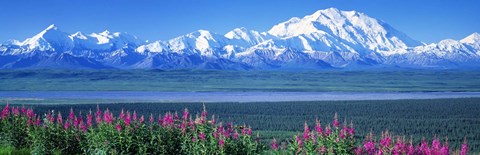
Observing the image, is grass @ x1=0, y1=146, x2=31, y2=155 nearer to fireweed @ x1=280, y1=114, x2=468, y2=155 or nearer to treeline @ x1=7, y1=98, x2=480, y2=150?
fireweed @ x1=280, y1=114, x2=468, y2=155

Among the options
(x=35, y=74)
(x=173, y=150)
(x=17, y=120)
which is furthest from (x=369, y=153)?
(x=35, y=74)

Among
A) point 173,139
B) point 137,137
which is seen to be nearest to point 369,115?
point 173,139

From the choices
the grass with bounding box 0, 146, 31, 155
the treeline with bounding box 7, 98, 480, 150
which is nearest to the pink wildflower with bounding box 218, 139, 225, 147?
the grass with bounding box 0, 146, 31, 155

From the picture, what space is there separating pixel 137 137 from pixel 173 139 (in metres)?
0.94

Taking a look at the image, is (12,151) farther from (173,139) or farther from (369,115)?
(369,115)

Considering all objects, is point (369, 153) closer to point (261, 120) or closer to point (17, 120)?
point (17, 120)

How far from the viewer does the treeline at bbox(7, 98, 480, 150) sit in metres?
42.6

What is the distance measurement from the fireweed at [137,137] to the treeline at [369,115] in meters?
24.0

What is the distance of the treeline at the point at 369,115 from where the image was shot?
4259cm

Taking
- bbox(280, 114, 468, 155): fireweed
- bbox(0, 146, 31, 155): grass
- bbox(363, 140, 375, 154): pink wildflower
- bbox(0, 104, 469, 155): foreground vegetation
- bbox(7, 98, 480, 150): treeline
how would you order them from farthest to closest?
bbox(7, 98, 480, 150): treeline
bbox(0, 146, 31, 155): grass
bbox(0, 104, 469, 155): foreground vegetation
bbox(363, 140, 375, 154): pink wildflower
bbox(280, 114, 468, 155): fireweed

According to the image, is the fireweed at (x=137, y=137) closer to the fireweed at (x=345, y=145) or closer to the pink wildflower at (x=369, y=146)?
the fireweed at (x=345, y=145)

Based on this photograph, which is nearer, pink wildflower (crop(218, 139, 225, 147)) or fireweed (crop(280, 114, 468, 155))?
fireweed (crop(280, 114, 468, 155))

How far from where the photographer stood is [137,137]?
1465 centimetres

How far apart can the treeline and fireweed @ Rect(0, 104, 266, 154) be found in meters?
24.0
